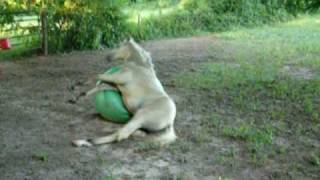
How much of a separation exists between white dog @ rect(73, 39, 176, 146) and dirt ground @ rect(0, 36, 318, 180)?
5.4 inches

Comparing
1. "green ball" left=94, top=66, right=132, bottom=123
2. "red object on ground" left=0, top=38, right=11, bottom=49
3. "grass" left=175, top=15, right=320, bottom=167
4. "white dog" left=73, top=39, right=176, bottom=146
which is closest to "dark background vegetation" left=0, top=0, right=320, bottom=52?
"red object on ground" left=0, top=38, right=11, bottom=49

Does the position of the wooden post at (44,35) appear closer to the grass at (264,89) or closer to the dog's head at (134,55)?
the grass at (264,89)

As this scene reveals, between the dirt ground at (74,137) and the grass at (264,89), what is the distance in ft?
0.90

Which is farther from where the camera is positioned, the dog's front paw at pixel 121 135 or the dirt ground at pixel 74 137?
the dog's front paw at pixel 121 135

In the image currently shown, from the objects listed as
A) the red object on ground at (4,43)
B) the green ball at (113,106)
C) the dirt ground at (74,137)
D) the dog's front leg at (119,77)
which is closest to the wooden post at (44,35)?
the red object on ground at (4,43)

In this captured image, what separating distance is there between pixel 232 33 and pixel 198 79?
24.1 feet

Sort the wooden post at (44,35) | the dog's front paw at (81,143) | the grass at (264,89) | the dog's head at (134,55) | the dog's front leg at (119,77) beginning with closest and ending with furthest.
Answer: the dog's front paw at (81,143), the grass at (264,89), the dog's front leg at (119,77), the dog's head at (134,55), the wooden post at (44,35)

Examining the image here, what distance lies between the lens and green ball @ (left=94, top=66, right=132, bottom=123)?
19.4 feet

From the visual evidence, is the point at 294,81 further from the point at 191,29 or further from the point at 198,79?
the point at 191,29

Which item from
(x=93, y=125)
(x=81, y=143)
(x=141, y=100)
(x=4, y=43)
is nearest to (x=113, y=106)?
(x=93, y=125)

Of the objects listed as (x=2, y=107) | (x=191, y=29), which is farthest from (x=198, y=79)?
(x=191, y=29)

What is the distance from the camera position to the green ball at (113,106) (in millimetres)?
5908

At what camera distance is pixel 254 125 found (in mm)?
6172

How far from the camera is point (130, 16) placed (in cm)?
1379
